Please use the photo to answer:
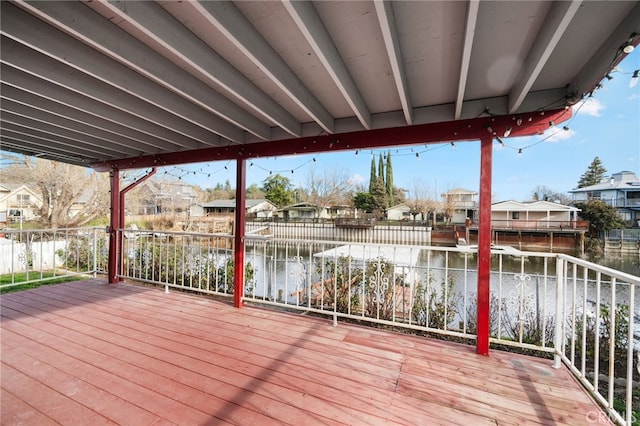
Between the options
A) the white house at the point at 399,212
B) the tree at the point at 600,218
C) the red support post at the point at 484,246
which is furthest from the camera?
the white house at the point at 399,212

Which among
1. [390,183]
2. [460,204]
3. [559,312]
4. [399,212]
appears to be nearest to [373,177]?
[390,183]

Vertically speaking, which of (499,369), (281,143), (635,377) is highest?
(281,143)

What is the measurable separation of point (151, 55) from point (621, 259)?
55.5 ft

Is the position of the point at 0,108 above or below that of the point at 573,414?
above

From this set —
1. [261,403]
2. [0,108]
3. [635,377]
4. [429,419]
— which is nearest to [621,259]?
[635,377]

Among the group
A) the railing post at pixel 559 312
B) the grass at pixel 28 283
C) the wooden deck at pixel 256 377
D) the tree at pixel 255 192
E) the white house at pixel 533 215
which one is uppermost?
the tree at pixel 255 192

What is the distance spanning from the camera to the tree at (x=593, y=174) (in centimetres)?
2545

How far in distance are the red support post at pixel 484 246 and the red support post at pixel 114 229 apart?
5260 mm

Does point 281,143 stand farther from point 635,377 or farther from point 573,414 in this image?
point 635,377

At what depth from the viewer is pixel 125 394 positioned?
5.74 ft

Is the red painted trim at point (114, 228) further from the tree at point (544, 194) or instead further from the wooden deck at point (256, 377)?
the tree at point (544, 194)

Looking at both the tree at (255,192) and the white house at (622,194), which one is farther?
the tree at (255,192)

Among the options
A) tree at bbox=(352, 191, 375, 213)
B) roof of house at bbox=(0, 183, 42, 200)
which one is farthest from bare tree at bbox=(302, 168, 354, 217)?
roof of house at bbox=(0, 183, 42, 200)

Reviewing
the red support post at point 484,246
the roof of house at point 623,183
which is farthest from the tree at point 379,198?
the red support post at point 484,246
